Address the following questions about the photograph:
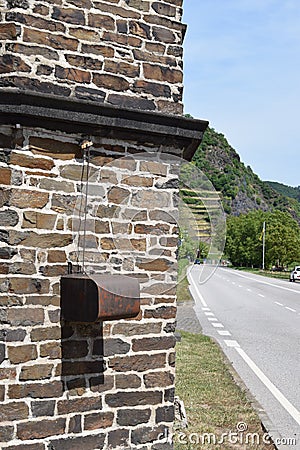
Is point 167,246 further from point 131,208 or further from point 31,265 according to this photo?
point 31,265

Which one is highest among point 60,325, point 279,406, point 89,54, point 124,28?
point 124,28

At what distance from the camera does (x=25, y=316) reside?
16.6 feet

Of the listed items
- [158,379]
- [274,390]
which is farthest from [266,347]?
[158,379]

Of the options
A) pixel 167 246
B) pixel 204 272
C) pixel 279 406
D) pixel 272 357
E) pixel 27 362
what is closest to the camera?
pixel 27 362

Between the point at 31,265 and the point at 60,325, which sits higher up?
the point at 31,265

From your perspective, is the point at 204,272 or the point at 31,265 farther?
the point at 204,272

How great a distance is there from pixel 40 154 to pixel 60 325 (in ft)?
5.28

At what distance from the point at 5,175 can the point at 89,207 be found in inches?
33.5

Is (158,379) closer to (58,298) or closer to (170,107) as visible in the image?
(58,298)

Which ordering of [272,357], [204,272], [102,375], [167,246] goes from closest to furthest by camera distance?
[102,375]
[167,246]
[204,272]
[272,357]

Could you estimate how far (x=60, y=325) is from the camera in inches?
206

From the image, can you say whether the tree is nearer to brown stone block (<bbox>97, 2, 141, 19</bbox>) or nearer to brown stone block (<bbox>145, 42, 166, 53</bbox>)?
brown stone block (<bbox>145, 42, 166, 53</bbox>)

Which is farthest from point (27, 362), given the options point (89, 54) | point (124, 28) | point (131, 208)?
point (124, 28)

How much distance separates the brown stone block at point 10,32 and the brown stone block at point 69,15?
402 mm
